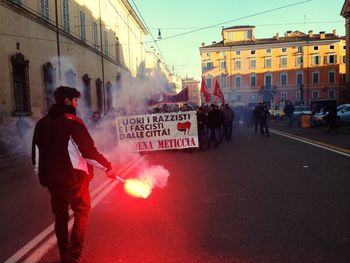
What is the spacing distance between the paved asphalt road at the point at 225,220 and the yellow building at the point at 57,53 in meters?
11.7

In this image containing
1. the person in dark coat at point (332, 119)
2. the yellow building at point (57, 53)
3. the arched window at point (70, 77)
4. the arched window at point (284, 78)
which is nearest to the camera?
the yellow building at point (57, 53)

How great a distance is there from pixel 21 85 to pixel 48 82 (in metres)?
2.36

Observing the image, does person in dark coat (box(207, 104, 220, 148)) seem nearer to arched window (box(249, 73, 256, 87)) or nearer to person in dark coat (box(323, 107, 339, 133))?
person in dark coat (box(323, 107, 339, 133))

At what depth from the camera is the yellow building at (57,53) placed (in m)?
17.7

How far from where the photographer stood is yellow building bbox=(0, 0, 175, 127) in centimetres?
1772

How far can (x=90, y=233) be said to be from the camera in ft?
16.6

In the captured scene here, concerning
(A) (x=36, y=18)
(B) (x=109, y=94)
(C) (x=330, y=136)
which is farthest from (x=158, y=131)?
(B) (x=109, y=94)

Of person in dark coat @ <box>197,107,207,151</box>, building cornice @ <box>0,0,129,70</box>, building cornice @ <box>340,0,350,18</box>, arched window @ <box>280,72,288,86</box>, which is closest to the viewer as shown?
person in dark coat @ <box>197,107,207,151</box>

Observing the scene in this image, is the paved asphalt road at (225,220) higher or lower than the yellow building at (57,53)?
lower

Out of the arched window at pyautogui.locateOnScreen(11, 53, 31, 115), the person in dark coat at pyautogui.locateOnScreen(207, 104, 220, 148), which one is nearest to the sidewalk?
the person in dark coat at pyautogui.locateOnScreen(207, 104, 220, 148)

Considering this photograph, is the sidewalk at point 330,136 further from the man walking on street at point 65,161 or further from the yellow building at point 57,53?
the yellow building at point 57,53

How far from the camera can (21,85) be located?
1909cm

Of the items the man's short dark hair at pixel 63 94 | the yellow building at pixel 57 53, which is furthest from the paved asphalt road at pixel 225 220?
the yellow building at pixel 57 53

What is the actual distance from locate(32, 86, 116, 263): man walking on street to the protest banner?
7876 millimetres
